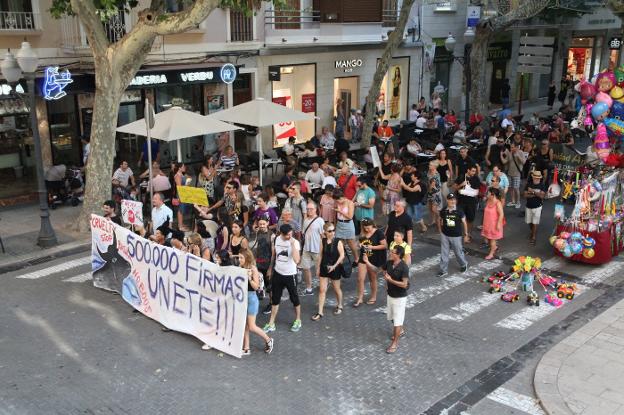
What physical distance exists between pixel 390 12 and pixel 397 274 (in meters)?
20.4

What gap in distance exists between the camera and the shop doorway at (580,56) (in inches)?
1779

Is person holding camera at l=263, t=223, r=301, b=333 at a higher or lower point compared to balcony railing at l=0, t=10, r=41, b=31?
lower

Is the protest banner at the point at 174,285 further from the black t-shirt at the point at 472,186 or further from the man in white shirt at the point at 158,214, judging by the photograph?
the black t-shirt at the point at 472,186

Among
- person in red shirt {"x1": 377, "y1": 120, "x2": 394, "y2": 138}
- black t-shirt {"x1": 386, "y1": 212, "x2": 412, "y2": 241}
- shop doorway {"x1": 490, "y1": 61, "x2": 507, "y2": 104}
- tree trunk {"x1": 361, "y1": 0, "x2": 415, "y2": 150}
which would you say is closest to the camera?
black t-shirt {"x1": 386, "y1": 212, "x2": 412, "y2": 241}

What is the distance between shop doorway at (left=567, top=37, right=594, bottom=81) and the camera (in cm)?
4519

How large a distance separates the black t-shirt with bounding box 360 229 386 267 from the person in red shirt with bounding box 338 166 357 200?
407 centimetres

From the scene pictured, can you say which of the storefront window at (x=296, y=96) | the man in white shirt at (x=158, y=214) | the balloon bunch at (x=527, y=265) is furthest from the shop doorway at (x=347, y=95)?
the balloon bunch at (x=527, y=265)

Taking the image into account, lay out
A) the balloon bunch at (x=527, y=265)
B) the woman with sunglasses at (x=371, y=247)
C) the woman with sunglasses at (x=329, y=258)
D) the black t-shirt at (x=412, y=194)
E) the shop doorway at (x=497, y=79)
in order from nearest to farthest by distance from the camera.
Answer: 1. the woman with sunglasses at (x=329, y=258)
2. the woman with sunglasses at (x=371, y=247)
3. the balloon bunch at (x=527, y=265)
4. the black t-shirt at (x=412, y=194)
5. the shop doorway at (x=497, y=79)

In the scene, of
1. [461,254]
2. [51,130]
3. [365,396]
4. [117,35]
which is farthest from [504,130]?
[365,396]

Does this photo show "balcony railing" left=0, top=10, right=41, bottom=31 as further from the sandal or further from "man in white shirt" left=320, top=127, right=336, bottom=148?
the sandal

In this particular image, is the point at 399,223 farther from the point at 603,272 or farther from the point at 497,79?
the point at 497,79

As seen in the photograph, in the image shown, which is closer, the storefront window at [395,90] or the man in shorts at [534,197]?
the man in shorts at [534,197]

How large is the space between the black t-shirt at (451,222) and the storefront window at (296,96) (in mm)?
13043

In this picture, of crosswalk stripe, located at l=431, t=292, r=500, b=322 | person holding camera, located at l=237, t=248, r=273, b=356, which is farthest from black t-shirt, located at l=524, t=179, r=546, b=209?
person holding camera, located at l=237, t=248, r=273, b=356
